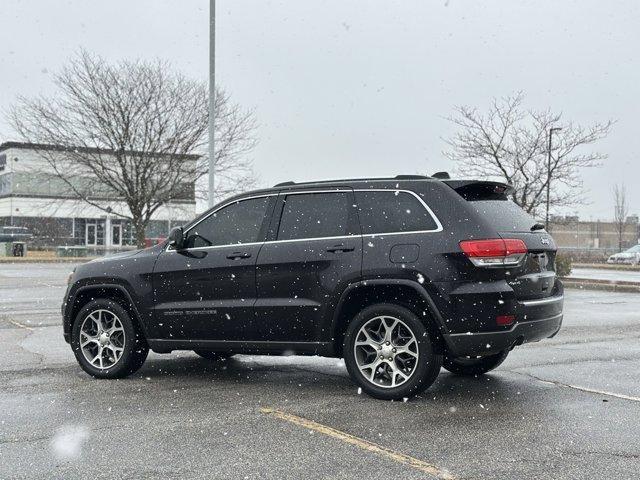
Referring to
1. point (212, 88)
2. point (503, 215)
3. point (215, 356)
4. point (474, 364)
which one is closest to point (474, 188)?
point (503, 215)

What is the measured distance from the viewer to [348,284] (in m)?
6.06

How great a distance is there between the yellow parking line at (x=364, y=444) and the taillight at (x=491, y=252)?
1.72 m

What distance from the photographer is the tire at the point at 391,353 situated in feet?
19.2

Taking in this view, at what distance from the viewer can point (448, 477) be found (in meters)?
4.07

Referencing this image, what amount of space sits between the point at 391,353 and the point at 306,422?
3.41 ft

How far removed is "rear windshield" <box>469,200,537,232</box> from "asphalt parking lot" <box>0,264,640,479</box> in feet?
4.69

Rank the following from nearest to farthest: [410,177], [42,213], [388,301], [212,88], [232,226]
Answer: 1. [388,301]
2. [410,177]
3. [232,226]
4. [212,88]
5. [42,213]

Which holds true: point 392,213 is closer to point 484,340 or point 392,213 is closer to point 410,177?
point 410,177

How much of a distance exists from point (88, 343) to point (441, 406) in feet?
11.7

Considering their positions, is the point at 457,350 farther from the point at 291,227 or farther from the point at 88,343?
the point at 88,343

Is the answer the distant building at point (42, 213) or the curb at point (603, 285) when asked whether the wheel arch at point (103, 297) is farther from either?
the distant building at point (42, 213)

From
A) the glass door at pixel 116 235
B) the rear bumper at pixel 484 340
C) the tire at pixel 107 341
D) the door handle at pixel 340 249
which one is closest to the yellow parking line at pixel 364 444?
the rear bumper at pixel 484 340

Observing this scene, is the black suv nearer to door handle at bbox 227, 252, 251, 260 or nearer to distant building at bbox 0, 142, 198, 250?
door handle at bbox 227, 252, 251, 260

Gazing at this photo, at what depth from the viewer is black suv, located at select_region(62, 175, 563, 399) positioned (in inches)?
226
